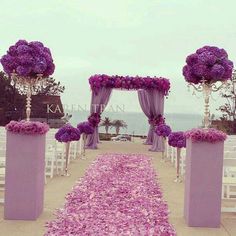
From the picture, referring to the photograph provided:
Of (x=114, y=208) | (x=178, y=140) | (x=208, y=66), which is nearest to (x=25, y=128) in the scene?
(x=114, y=208)

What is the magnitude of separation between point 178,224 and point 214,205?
57cm

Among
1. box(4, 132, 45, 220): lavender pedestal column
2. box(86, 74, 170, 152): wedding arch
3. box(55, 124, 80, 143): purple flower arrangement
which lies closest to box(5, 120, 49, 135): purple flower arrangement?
box(4, 132, 45, 220): lavender pedestal column

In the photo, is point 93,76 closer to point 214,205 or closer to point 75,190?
point 75,190

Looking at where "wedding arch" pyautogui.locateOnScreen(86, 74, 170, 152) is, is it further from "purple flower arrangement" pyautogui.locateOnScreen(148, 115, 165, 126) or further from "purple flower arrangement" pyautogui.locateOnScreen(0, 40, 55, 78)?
"purple flower arrangement" pyautogui.locateOnScreen(0, 40, 55, 78)

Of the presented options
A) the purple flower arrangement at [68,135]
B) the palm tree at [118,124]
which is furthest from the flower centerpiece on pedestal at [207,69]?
the palm tree at [118,124]

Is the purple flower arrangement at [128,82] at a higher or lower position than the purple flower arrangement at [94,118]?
higher

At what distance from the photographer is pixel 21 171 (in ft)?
21.4

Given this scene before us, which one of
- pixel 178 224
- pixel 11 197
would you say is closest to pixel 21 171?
pixel 11 197

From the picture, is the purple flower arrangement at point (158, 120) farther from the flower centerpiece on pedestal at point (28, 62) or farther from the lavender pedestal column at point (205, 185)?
the lavender pedestal column at point (205, 185)

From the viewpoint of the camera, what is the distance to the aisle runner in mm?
5930

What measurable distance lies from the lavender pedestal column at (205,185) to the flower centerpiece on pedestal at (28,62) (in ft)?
8.01

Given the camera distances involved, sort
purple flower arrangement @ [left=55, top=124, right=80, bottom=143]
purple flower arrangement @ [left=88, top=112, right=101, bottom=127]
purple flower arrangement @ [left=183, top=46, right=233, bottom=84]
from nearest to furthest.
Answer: purple flower arrangement @ [left=183, top=46, right=233, bottom=84], purple flower arrangement @ [left=55, top=124, right=80, bottom=143], purple flower arrangement @ [left=88, top=112, right=101, bottom=127]

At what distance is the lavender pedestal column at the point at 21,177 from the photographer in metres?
6.49

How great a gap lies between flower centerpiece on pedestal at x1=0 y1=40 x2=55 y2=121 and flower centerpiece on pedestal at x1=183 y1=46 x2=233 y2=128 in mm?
2058
